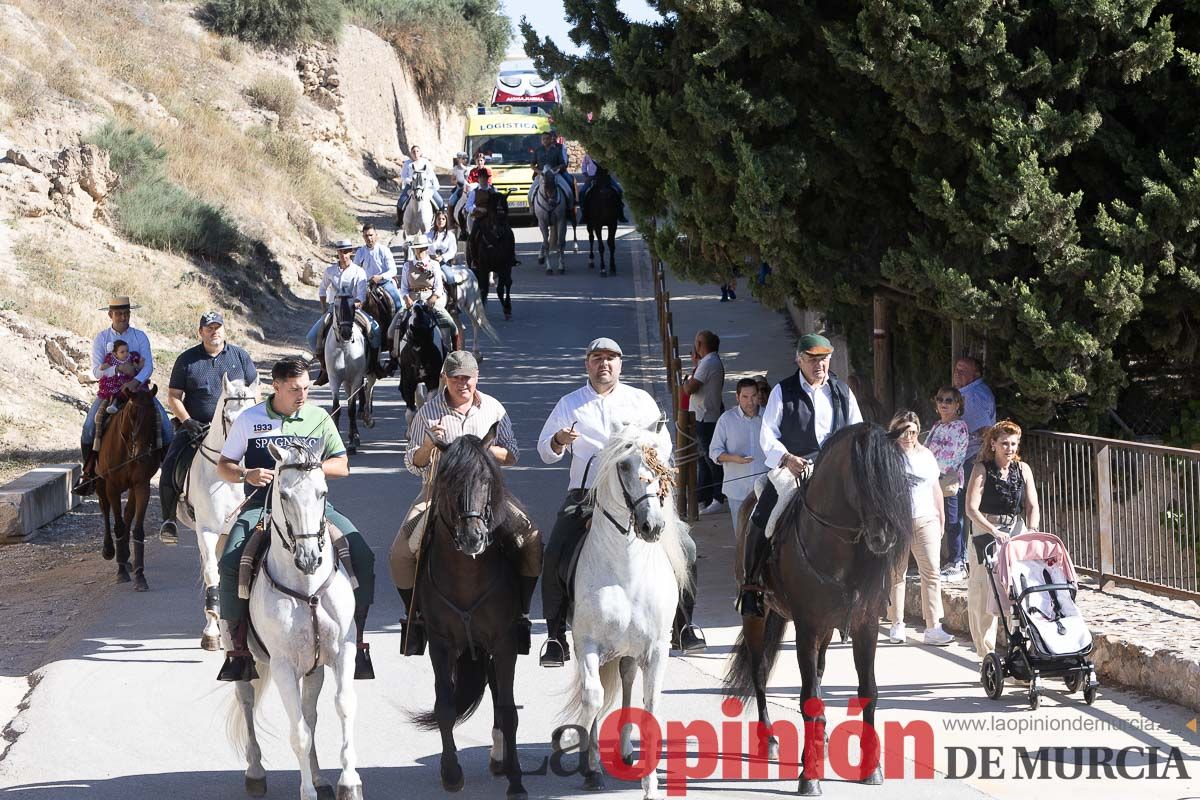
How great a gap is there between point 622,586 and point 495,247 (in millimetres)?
19821

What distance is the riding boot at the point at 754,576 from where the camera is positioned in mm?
8773

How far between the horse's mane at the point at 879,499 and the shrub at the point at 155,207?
2166cm

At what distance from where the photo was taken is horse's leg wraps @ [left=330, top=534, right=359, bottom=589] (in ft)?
25.7

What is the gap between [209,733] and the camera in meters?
9.16

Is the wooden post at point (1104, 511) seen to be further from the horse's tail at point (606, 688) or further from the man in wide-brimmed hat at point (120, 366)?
the man in wide-brimmed hat at point (120, 366)

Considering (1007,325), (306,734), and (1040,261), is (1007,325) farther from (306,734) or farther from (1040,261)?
(306,734)

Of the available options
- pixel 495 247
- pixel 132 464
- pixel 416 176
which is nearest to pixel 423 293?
pixel 495 247

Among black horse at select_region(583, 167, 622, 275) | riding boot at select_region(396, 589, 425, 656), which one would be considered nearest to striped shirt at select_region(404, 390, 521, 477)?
riding boot at select_region(396, 589, 425, 656)

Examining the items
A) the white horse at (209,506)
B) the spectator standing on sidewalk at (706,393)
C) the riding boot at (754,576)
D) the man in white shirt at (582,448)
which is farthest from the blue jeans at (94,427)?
the riding boot at (754,576)

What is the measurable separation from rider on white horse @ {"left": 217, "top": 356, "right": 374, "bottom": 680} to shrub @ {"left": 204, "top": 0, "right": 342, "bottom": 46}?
36.7m

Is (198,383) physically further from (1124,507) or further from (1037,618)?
(1124,507)

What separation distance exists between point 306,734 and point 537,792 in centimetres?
135

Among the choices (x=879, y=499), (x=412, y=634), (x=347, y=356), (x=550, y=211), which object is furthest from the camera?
(x=550, y=211)

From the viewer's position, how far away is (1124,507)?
11086 mm
